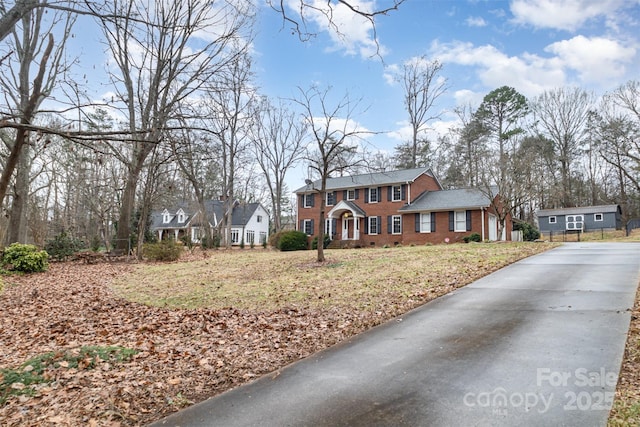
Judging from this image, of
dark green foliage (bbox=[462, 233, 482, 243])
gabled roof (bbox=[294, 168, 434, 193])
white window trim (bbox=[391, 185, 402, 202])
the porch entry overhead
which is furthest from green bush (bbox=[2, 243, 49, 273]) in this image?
dark green foliage (bbox=[462, 233, 482, 243])

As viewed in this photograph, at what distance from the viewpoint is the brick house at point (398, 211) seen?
25156 millimetres

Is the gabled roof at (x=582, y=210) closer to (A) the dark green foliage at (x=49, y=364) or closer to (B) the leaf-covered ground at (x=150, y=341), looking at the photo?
(B) the leaf-covered ground at (x=150, y=341)

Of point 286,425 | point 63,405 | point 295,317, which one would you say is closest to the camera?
point 286,425

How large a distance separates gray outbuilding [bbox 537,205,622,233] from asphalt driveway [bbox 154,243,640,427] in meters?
35.1

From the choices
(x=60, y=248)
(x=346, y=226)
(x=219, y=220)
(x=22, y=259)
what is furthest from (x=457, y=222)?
(x=219, y=220)

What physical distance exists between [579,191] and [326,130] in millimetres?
36429

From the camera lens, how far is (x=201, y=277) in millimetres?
12688

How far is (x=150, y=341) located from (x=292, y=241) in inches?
832

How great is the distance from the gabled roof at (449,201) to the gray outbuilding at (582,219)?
662 inches

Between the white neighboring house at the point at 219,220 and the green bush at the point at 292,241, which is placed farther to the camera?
the white neighboring house at the point at 219,220

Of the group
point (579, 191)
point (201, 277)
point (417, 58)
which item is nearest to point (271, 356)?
point (201, 277)

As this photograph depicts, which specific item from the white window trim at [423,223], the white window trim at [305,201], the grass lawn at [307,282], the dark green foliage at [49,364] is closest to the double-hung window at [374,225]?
the white window trim at [423,223]

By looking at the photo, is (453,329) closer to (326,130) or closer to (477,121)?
(326,130)

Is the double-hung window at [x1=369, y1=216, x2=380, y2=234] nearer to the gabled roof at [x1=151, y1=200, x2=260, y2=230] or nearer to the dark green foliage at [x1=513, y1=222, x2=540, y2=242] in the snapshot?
the dark green foliage at [x1=513, y1=222, x2=540, y2=242]
